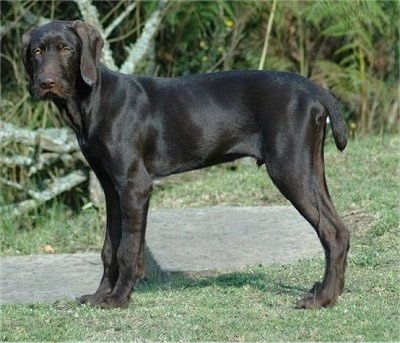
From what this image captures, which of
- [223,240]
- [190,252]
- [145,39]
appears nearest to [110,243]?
[190,252]

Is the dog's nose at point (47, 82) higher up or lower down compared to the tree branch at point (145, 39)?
higher up

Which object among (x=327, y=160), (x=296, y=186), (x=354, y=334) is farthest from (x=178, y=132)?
(x=327, y=160)

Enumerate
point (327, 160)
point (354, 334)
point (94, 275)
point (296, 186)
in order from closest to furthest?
point (354, 334) < point (296, 186) < point (94, 275) < point (327, 160)

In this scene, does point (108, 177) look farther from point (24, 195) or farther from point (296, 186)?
point (24, 195)

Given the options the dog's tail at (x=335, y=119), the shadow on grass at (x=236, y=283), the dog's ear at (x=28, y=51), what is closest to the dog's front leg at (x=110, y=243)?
the shadow on grass at (x=236, y=283)

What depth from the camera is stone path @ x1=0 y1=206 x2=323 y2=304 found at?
8008mm

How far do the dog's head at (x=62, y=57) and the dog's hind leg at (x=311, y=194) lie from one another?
1.20 m

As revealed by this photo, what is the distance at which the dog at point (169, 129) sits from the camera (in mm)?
6516

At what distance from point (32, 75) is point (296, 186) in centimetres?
173

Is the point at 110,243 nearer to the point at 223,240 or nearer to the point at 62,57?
the point at 62,57

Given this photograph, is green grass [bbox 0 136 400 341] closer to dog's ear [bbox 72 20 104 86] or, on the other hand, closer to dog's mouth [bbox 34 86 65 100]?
dog's mouth [bbox 34 86 65 100]

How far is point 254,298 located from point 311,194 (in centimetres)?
74

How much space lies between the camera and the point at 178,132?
6.82 m

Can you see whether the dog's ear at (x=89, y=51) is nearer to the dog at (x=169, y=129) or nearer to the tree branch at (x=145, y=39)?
the dog at (x=169, y=129)
